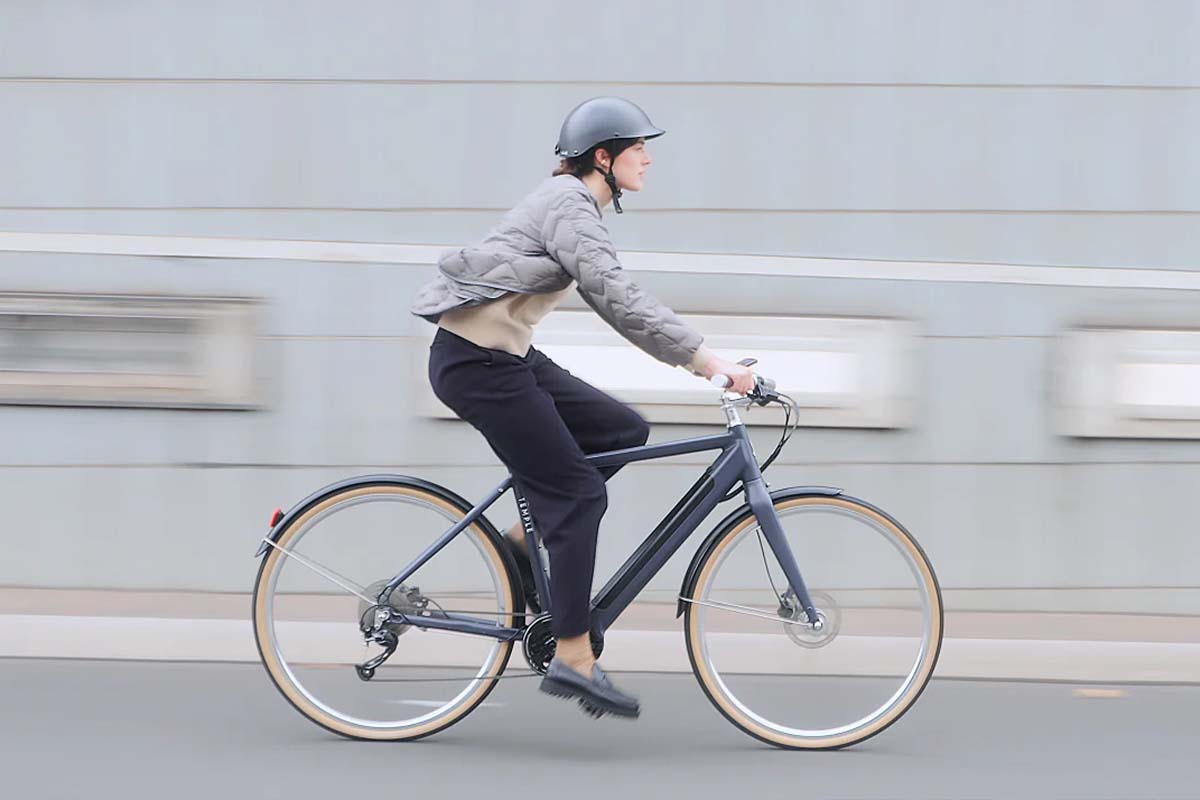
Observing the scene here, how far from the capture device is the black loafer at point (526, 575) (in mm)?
4355

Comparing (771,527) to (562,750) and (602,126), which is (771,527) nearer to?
(562,750)

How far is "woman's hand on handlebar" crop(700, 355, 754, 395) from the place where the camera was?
4.04m

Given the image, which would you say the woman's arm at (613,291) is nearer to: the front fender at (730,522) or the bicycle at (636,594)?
the bicycle at (636,594)

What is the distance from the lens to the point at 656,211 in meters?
6.30

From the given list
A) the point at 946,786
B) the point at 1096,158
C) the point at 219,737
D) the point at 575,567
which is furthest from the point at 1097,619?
the point at 219,737

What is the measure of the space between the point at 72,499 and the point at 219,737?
2.29m

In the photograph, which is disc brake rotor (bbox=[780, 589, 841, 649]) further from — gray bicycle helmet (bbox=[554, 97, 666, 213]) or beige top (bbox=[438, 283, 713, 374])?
gray bicycle helmet (bbox=[554, 97, 666, 213])

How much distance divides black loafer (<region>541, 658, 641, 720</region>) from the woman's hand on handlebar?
0.89 m

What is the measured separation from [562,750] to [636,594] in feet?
1.62

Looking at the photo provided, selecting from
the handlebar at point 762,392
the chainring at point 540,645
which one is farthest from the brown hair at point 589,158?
the chainring at point 540,645

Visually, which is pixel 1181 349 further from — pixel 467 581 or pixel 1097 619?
pixel 467 581

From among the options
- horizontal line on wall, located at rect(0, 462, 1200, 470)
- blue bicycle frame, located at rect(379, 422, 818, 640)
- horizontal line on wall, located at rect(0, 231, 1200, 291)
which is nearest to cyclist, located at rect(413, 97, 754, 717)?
blue bicycle frame, located at rect(379, 422, 818, 640)

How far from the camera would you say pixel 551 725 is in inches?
182

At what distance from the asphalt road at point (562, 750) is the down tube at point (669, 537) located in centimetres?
43
